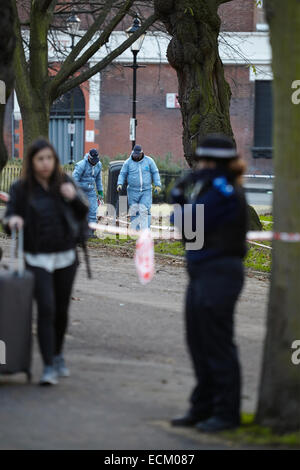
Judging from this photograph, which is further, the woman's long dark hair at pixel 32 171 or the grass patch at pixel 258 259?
the grass patch at pixel 258 259

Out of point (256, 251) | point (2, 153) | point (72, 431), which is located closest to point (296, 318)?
point (72, 431)

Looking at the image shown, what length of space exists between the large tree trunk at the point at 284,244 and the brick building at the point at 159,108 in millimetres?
36187

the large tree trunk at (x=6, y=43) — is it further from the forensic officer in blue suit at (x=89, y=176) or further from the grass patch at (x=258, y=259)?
the forensic officer in blue suit at (x=89, y=176)

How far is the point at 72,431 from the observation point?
6621 millimetres

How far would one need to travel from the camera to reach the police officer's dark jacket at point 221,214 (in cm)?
663

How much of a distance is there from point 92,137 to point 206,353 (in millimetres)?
37465

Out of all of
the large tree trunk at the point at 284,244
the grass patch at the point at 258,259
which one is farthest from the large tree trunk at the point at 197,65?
the large tree trunk at the point at 284,244

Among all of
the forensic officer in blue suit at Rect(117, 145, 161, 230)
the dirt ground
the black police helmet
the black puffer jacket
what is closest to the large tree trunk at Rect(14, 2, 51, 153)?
the forensic officer in blue suit at Rect(117, 145, 161, 230)

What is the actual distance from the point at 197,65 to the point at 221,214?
11034 mm

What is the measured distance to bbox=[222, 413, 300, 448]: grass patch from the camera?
640 centimetres

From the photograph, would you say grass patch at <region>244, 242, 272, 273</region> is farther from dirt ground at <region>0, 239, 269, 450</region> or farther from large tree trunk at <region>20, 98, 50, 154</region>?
large tree trunk at <region>20, 98, 50, 154</region>

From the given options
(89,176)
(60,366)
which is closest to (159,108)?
(89,176)

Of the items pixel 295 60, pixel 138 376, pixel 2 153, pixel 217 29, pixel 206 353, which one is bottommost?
pixel 138 376

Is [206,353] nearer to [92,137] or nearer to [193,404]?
[193,404]
